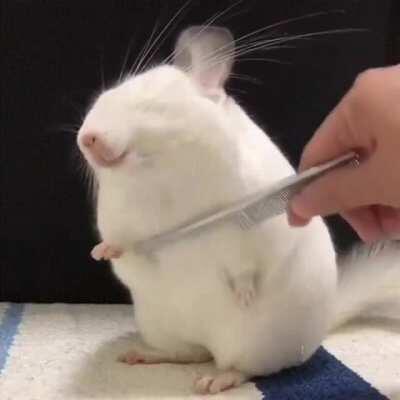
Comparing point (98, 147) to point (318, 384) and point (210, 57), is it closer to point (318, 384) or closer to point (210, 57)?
point (210, 57)

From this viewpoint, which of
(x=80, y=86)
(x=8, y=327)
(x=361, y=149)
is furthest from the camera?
(x=80, y=86)

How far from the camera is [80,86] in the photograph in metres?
1.26

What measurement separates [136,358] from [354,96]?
1.53 feet

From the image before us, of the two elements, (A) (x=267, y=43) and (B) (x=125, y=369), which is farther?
(A) (x=267, y=43)

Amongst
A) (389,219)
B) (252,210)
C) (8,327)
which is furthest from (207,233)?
→ (8,327)

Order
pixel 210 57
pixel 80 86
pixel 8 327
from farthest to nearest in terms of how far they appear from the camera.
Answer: pixel 80 86, pixel 8 327, pixel 210 57

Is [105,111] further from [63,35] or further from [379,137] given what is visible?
[63,35]

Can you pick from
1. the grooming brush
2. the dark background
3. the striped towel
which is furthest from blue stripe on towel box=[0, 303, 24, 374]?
the grooming brush

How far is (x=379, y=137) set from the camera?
675 mm

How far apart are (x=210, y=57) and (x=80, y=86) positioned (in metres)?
0.36

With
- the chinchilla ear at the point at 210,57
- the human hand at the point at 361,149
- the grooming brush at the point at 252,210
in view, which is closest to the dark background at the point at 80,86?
the chinchilla ear at the point at 210,57

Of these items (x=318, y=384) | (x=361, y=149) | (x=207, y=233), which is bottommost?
(x=318, y=384)

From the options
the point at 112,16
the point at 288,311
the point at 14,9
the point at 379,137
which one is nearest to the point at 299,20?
the point at 112,16

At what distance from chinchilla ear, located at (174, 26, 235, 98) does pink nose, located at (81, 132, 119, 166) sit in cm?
16
